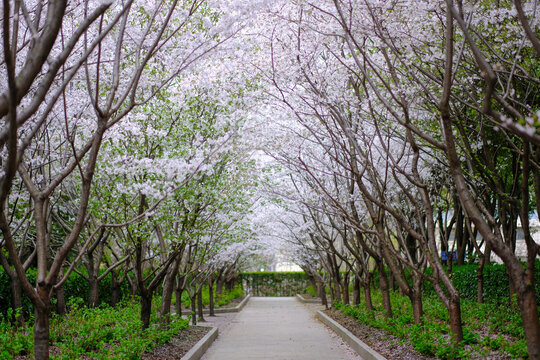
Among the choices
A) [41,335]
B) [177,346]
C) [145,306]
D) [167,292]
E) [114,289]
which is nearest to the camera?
[41,335]

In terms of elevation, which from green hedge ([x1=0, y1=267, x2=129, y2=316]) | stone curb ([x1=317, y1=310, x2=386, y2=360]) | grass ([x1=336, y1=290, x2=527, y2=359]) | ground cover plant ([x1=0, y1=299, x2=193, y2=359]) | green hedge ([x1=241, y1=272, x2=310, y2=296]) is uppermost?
green hedge ([x1=0, y1=267, x2=129, y2=316])

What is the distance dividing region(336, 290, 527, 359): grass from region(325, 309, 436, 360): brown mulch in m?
0.13

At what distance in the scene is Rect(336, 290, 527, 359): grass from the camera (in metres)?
7.20

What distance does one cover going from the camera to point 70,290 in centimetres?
1439

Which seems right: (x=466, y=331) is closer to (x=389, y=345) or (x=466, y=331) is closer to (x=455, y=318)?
(x=455, y=318)

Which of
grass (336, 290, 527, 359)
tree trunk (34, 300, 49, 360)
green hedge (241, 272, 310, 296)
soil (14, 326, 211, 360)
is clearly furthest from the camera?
green hedge (241, 272, 310, 296)

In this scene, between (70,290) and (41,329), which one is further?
(70,290)

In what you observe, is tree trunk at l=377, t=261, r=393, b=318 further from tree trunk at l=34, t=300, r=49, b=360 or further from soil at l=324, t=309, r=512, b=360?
tree trunk at l=34, t=300, r=49, b=360

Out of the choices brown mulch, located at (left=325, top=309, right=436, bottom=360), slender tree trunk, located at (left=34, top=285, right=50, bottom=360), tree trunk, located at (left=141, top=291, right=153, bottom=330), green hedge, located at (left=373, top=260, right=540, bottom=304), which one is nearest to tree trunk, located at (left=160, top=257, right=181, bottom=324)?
tree trunk, located at (left=141, top=291, right=153, bottom=330)

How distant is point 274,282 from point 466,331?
37.8 meters

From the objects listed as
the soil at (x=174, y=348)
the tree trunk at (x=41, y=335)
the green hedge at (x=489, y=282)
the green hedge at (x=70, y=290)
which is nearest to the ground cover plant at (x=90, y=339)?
the soil at (x=174, y=348)

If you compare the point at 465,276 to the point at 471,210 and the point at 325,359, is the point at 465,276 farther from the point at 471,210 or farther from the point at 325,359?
the point at 471,210

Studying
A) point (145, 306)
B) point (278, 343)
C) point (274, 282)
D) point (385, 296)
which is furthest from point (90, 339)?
point (274, 282)

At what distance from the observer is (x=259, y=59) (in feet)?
30.7
